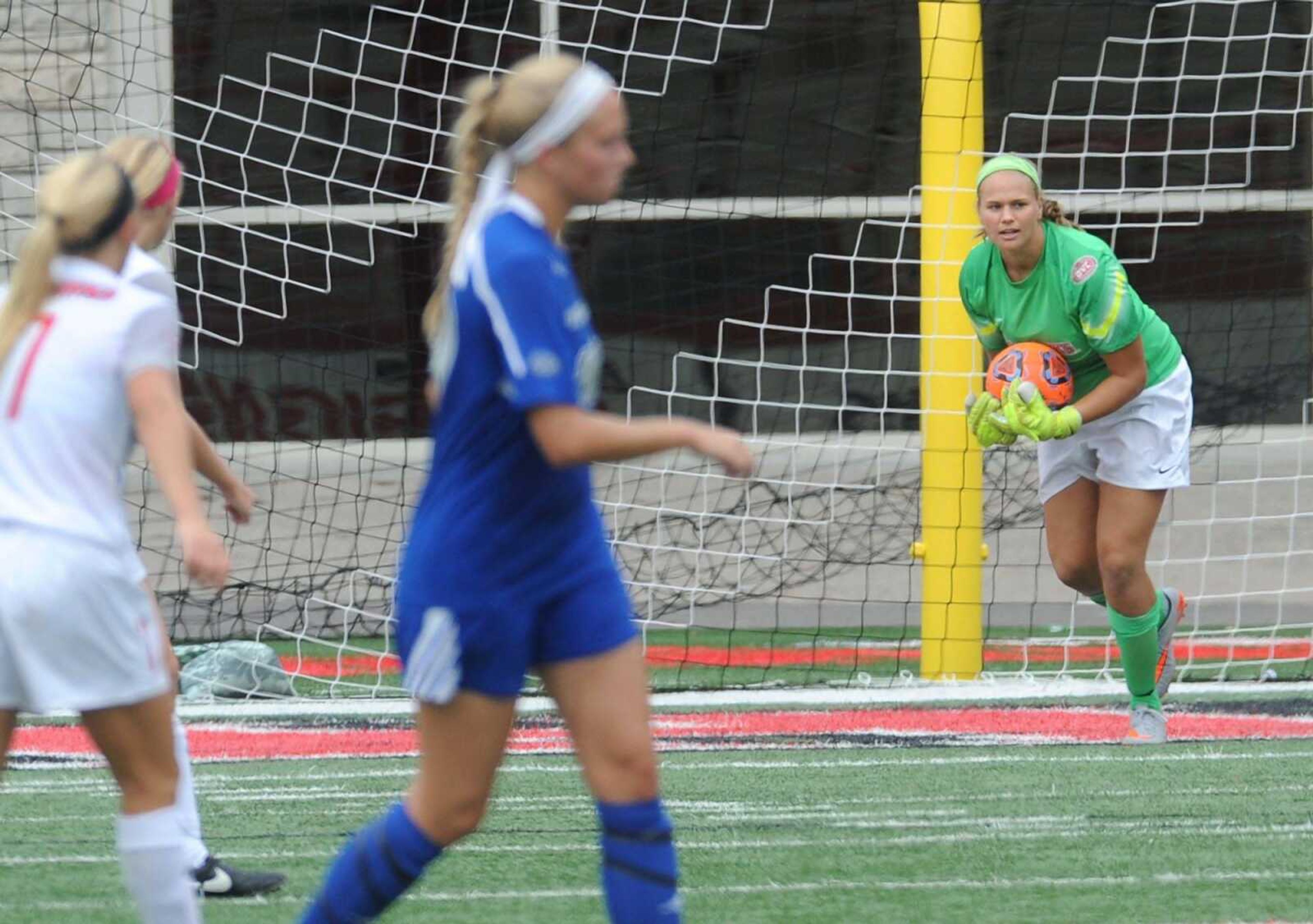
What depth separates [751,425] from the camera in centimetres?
1177

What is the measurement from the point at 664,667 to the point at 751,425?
7.38ft

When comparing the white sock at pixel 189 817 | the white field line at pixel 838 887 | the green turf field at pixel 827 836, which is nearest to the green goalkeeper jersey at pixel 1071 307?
the green turf field at pixel 827 836

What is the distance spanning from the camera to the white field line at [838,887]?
4.76m

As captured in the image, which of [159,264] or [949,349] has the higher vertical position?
[159,264]

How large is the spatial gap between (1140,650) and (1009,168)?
1.63 meters

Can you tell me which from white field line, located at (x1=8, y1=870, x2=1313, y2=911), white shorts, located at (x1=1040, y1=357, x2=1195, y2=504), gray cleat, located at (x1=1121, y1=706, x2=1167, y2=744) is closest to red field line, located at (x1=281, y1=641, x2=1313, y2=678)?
gray cleat, located at (x1=1121, y1=706, x2=1167, y2=744)

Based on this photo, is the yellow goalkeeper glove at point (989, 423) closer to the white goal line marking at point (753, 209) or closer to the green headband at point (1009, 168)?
the green headband at point (1009, 168)

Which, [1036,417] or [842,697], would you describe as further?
[842,697]

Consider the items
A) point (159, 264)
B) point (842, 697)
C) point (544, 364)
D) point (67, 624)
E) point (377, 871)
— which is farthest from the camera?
point (842, 697)

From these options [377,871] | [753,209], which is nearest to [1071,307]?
[377,871]

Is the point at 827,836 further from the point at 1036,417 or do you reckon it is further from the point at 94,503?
the point at 94,503

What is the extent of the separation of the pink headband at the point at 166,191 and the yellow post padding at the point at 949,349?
16.3ft

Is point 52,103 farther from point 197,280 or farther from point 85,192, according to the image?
point 85,192

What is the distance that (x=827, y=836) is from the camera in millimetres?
5516
